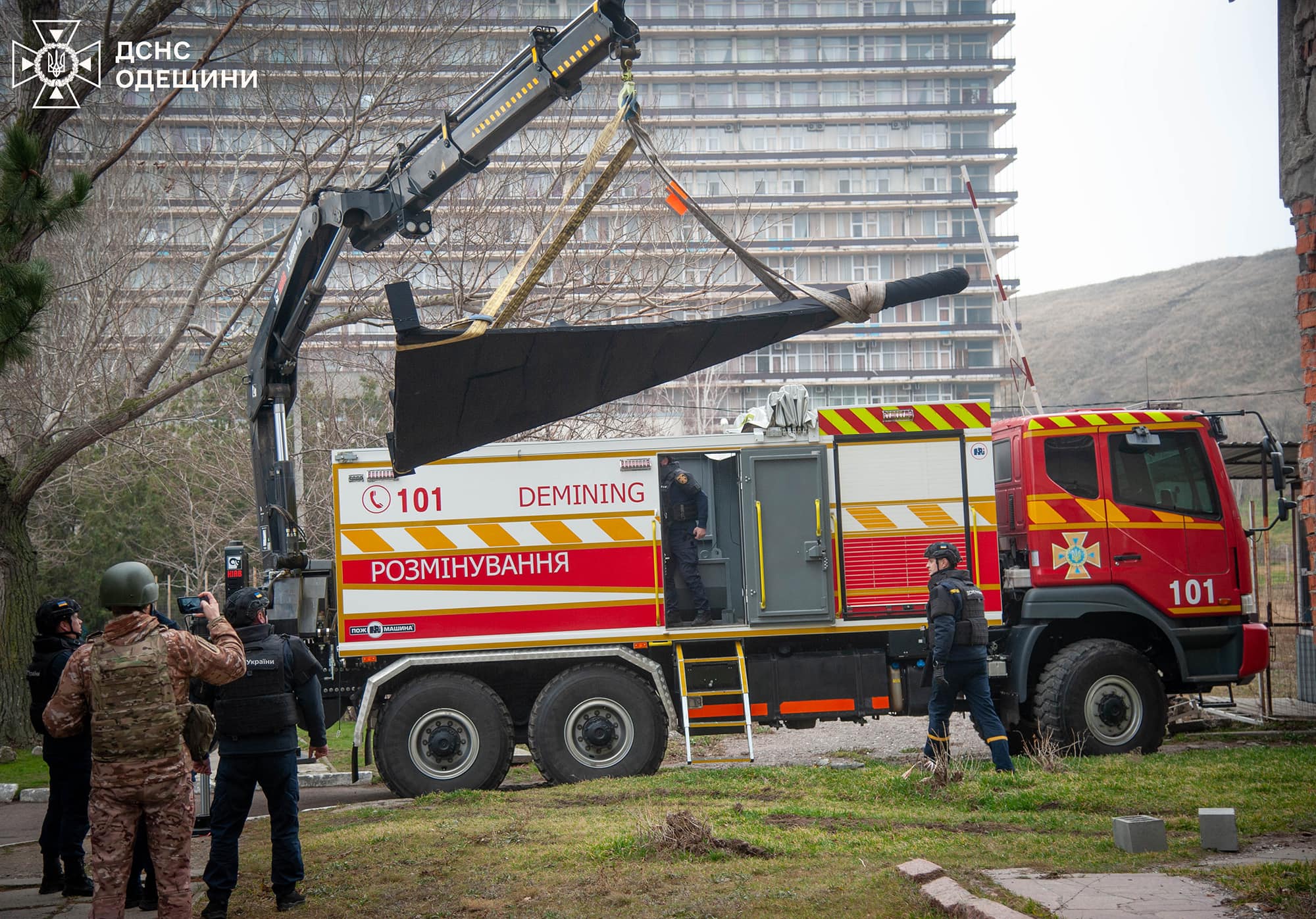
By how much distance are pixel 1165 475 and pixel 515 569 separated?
6.41 metres

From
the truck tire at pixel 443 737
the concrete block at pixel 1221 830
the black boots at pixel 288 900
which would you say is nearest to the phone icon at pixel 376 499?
the truck tire at pixel 443 737

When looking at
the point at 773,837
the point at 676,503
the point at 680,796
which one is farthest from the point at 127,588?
the point at 676,503

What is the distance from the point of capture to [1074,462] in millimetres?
11438

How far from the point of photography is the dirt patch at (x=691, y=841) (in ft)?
22.4

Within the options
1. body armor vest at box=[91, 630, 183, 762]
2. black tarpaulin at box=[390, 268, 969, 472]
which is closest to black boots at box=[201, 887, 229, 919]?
body armor vest at box=[91, 630, 183, 762]

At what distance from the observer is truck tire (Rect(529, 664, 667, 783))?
1079 cm

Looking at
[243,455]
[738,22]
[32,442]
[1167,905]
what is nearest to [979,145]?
[738,22]

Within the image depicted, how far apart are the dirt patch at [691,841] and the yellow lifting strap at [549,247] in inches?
125

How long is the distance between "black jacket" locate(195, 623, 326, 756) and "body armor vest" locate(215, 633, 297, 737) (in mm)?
37

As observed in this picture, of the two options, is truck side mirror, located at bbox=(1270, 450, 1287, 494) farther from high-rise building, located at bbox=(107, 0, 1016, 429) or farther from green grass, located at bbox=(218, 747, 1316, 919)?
high-rise building, located at bbox=(107, 0, 1016, 429)

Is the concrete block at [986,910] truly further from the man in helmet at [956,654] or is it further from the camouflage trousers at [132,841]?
the man in helmet at [956,654]

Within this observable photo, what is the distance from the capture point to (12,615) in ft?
52.9

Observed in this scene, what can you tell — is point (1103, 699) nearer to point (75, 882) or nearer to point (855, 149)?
point (75, 882)

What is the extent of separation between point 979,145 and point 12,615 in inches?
3355
